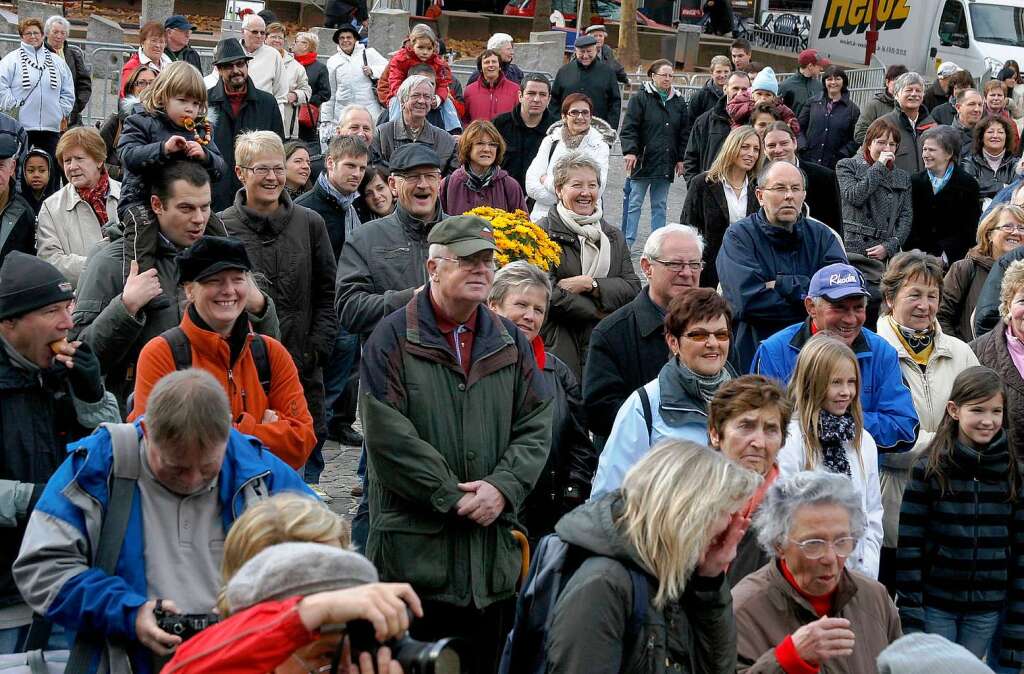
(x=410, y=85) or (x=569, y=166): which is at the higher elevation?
(x=410, y=85)

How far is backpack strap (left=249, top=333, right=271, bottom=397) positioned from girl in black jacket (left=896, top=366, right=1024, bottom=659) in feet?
9.13

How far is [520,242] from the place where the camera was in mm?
7352

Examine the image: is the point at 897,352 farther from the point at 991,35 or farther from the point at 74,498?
the point at 991,35

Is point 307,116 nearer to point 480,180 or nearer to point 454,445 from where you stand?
point 480,180

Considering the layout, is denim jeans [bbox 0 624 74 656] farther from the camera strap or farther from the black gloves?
the black gloves

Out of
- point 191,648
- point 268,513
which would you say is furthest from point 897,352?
point 191,648

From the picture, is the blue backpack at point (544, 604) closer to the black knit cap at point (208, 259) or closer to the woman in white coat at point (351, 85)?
the black knit cap at point (208, 259)

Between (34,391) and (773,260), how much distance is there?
4174mm

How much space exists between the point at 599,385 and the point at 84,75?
34.3 ft

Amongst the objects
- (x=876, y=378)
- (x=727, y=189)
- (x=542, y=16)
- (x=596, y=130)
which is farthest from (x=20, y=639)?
(x=542, y=16)

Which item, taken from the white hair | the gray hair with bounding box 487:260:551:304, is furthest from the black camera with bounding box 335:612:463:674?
the white hair

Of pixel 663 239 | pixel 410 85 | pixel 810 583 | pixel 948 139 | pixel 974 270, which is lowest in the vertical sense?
pixel 810 583

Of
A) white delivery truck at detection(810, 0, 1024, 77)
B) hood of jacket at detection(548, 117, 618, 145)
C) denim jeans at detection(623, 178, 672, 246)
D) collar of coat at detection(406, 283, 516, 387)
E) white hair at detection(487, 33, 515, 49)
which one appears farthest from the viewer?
white delivery truck at detection(810, 0, 1024, 77)

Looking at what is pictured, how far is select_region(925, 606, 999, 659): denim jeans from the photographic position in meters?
6.19
